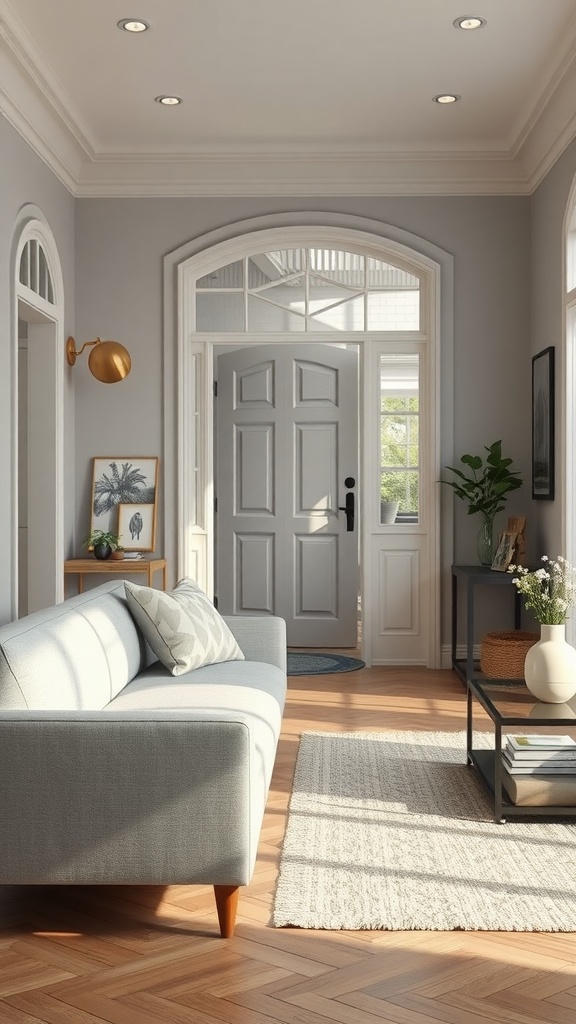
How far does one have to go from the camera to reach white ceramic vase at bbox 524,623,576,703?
354 cm

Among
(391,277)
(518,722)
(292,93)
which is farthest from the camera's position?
(391,277)

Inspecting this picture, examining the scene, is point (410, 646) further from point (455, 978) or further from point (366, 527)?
point (455, 978)

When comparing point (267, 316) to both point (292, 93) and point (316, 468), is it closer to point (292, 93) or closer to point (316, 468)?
point (316, 468)

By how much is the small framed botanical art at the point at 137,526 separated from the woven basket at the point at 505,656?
85.7 inches

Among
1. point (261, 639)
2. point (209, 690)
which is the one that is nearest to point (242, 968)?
point (209, 690)

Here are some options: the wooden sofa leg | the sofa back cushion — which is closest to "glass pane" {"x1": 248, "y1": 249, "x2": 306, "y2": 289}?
the sofa back cushion

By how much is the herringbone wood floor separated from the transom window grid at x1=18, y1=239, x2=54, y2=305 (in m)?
3.49

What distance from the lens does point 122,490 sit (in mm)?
6508

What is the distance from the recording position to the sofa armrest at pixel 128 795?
8.05ft

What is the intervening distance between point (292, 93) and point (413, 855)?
13.2 feet

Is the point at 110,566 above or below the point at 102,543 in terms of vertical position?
below

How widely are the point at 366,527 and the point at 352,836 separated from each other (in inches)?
137

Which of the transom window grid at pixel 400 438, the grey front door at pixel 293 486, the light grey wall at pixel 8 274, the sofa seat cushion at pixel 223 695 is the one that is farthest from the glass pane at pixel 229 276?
the sofa seat cushion at pixel 223 695

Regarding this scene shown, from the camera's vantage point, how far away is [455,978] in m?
2.32
